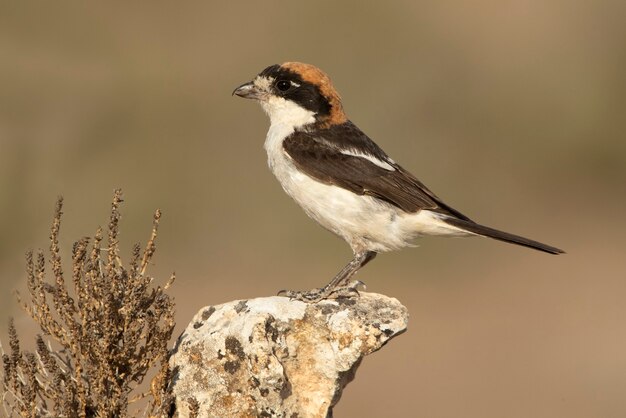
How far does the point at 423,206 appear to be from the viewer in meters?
6.19

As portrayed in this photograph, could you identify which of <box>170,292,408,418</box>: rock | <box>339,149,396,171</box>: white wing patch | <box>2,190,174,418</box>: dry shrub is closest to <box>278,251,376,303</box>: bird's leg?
<box>170,292,408,418</box>: rock

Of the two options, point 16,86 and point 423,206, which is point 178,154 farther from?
point 423,206

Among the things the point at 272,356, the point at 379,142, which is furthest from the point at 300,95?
the point at 379,142

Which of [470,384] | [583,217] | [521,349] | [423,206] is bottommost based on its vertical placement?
[423,206]

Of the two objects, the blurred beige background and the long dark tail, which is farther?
the blurred beige background

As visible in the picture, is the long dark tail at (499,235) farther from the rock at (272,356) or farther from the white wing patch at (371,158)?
the rock at (272,356)

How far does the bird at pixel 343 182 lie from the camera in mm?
6113

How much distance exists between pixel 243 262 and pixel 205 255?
442 millimetres

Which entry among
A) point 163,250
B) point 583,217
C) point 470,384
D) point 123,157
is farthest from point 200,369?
point 583,217

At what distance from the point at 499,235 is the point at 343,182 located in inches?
36.1

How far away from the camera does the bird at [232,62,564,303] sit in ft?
20.1

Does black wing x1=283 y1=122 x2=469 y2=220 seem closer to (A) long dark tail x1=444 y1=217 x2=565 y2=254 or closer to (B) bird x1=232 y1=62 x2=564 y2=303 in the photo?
(B) bird x1=232 y1=62 x2=564 y2=303

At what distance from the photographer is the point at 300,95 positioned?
6.43 m

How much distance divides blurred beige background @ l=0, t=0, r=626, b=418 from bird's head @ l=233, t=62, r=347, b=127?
11.6 ft
